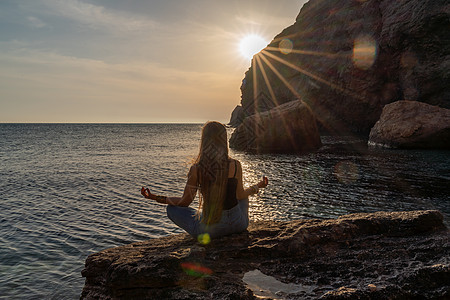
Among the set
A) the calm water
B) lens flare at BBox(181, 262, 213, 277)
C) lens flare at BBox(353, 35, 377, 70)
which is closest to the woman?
the calm water

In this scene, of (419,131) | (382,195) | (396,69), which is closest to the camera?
(382,195)

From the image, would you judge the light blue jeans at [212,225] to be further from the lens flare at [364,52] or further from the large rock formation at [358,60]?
the lens flare at [364,52]

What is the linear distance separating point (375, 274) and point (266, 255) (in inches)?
55.2

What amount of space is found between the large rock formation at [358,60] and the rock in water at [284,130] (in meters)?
17.2

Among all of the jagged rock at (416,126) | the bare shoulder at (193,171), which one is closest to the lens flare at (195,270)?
the bare shoulder at (193,171)

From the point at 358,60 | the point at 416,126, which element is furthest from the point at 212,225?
the point at 358,60

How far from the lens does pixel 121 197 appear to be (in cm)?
1213

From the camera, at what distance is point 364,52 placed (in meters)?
44.9

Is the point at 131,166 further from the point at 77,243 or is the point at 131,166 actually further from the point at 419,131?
the point at 419,131

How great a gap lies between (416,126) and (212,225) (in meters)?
26.2

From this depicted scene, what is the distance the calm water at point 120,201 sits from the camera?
21.0ft

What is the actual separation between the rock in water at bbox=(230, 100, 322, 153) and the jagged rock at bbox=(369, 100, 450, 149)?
6.77 metres

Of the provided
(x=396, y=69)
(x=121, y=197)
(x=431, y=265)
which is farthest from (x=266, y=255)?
(x=396, y=69)

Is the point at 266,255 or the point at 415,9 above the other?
the point at 415,9
